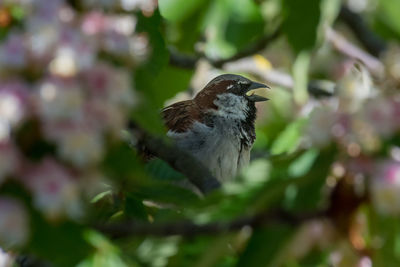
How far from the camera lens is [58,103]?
1.47 metres

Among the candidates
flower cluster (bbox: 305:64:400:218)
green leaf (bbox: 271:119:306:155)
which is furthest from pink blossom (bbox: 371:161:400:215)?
green leaf (bbox: 271:119:306:155)

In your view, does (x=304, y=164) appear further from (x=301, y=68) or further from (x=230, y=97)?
(x=230, y=97)

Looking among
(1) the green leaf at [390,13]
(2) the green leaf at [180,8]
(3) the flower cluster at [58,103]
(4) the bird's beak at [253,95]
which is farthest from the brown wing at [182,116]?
(3) the flower cluster at [58,103]

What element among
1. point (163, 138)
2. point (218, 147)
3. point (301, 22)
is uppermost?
point (218, 147)

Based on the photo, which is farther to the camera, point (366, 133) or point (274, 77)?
point (274, 77)

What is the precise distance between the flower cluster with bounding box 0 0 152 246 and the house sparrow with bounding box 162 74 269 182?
319cm

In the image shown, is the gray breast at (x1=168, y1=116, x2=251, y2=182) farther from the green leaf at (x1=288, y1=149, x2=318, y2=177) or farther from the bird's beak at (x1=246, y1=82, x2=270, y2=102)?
the green leaf at (x1=288, y1=149, x2=318, y2=177)

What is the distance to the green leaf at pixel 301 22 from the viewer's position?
6.25ft

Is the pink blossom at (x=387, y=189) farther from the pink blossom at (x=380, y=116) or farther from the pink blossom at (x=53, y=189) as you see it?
the pink blossom at (x=53, y=189)

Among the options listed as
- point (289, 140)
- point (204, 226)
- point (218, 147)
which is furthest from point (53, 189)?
point (218, 147)

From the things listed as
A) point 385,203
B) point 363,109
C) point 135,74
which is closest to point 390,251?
point 385,203

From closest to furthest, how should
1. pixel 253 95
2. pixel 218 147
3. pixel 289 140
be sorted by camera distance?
pixel 289 140 → pixel 218 147 → pixel 253 95

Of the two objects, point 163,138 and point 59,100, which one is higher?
point 163,138

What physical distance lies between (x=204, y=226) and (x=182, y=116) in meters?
3.26
